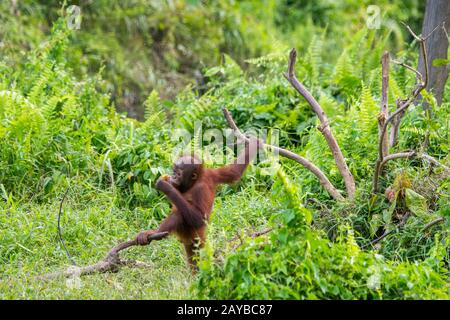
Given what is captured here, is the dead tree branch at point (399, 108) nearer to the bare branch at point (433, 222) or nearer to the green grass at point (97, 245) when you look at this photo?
the bare branch at point (433, 222)

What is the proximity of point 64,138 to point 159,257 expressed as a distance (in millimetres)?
2018

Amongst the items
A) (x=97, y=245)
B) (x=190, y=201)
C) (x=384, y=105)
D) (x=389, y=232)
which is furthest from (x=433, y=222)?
(x=97, y=245)

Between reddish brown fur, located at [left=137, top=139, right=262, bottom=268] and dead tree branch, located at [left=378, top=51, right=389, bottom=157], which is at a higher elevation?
dead tree branch, located at [left=378, top=51, right=389, bottom=157]

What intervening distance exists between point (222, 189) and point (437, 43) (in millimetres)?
2414

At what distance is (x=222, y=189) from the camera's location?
7191 millimetres

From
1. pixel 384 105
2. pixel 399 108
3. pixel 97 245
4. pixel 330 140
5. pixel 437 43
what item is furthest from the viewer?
pixel 437 43

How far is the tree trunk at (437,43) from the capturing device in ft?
23.1

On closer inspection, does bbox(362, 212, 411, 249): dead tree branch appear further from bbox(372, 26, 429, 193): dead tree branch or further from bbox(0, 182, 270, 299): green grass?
bbox(0, 182, 270, 299): green grass

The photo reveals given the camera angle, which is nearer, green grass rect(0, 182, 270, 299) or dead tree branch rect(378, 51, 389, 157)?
green grass rect(0, 182, 270, 299)

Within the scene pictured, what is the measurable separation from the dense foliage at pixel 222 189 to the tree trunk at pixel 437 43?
Answer: 431 millimetres

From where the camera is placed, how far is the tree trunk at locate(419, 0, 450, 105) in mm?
7031

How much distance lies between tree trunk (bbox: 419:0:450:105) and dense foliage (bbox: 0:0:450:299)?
1.41 ft

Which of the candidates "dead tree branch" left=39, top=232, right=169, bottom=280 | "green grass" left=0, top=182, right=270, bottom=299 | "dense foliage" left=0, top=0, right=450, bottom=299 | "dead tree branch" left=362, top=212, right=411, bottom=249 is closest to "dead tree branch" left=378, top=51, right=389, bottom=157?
"dense foliage" left=0, top=0, right=450, bottom=299

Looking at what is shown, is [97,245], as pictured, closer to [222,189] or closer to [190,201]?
[190,201]
